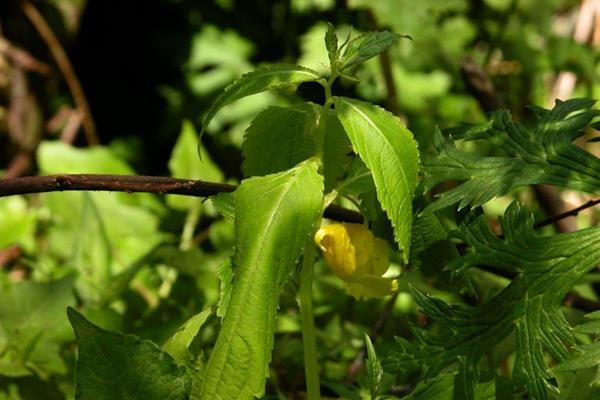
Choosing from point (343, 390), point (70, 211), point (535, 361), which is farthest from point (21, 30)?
point (535, 361)

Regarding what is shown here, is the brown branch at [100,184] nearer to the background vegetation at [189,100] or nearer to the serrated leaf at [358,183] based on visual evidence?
the serrated leaf at [358,183]

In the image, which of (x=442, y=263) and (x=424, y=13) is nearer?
(x=442, y=263)

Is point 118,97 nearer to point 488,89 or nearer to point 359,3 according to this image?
point 359,3

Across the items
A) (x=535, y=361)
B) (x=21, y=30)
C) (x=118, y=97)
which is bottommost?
(x=118, y=97)

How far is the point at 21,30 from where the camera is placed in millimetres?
3367

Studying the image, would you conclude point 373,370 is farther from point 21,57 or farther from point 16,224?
point 21,57

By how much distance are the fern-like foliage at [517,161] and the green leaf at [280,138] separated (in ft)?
0.49

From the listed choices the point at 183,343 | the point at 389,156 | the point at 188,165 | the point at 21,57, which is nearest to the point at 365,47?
the point at 389,156

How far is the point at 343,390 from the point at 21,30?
2.48 metres

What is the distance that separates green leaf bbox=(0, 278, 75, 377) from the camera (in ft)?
5.06

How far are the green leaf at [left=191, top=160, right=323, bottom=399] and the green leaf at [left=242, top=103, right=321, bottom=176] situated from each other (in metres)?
0.16

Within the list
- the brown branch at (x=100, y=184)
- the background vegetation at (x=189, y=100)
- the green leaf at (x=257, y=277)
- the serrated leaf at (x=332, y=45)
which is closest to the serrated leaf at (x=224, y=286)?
the green leaf at (x=257, y=277)

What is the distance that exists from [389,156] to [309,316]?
216 millimetres

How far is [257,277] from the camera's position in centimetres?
98
